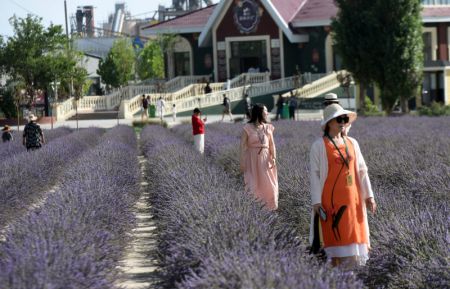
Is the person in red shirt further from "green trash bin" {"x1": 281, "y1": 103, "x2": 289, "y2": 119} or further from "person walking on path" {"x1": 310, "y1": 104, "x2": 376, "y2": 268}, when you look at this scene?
"green trash bin" {"x1": 281, "y1": 103, "x2": 289, "y2": 119}

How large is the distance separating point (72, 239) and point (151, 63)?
80724 mm

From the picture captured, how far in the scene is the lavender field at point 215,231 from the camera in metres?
6.68

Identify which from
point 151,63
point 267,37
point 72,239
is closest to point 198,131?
point 72,239

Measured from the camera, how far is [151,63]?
88312mm

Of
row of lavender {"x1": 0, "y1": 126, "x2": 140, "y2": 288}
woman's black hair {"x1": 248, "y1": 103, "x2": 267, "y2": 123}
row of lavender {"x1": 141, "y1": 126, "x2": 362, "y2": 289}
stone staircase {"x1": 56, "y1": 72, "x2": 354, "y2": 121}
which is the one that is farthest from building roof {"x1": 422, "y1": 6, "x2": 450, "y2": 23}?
row of lavender {"x1": 141, "y1": 126, "x2": 362, "y2": 289}

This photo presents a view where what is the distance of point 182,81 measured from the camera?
2611 inches

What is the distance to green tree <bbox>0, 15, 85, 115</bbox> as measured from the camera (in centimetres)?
5644

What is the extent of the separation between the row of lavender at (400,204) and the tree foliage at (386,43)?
25419 mm

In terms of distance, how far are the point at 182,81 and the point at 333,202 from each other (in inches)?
2287

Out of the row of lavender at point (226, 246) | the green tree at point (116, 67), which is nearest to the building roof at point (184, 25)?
the green tree at point (116, 67)

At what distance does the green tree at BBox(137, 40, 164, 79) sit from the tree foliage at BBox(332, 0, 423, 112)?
41825 millimetres

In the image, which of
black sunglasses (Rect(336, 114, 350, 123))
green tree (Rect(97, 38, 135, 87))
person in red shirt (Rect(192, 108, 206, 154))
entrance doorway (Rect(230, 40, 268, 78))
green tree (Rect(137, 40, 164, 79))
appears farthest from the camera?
green tree (Rect(137, 40, 164, 79))

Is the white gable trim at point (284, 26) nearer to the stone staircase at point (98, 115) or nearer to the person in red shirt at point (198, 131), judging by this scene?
the stone staircase at point (98, 115)

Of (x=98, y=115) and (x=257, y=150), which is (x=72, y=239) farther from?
(x=98, y=115)
